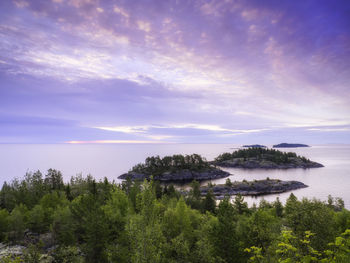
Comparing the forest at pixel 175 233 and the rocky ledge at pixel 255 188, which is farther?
the rocky ledge at pixel 255 188

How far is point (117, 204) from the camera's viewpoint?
59.2 m

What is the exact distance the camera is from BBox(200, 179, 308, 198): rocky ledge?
156 metres

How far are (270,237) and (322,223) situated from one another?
12.5 m

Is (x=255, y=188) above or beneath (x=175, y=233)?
beneath

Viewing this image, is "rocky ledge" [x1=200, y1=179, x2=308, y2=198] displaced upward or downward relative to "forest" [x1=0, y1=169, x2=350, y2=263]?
downward

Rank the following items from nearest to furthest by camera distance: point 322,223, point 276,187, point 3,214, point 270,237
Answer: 1. point 322,223
2. point 270,237
3. point 3,214
4. point 276,187

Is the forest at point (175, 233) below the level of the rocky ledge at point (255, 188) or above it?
above

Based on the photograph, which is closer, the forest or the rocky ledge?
the forest

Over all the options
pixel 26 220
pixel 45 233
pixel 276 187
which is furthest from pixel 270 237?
pixel 276 187

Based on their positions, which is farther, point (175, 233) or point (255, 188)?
point (255, 188)

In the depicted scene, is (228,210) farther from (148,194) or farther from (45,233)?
(45,233)

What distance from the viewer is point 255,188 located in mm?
162500

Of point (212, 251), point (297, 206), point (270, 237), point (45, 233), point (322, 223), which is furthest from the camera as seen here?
point (45, 233)

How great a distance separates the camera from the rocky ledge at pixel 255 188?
156 meters
